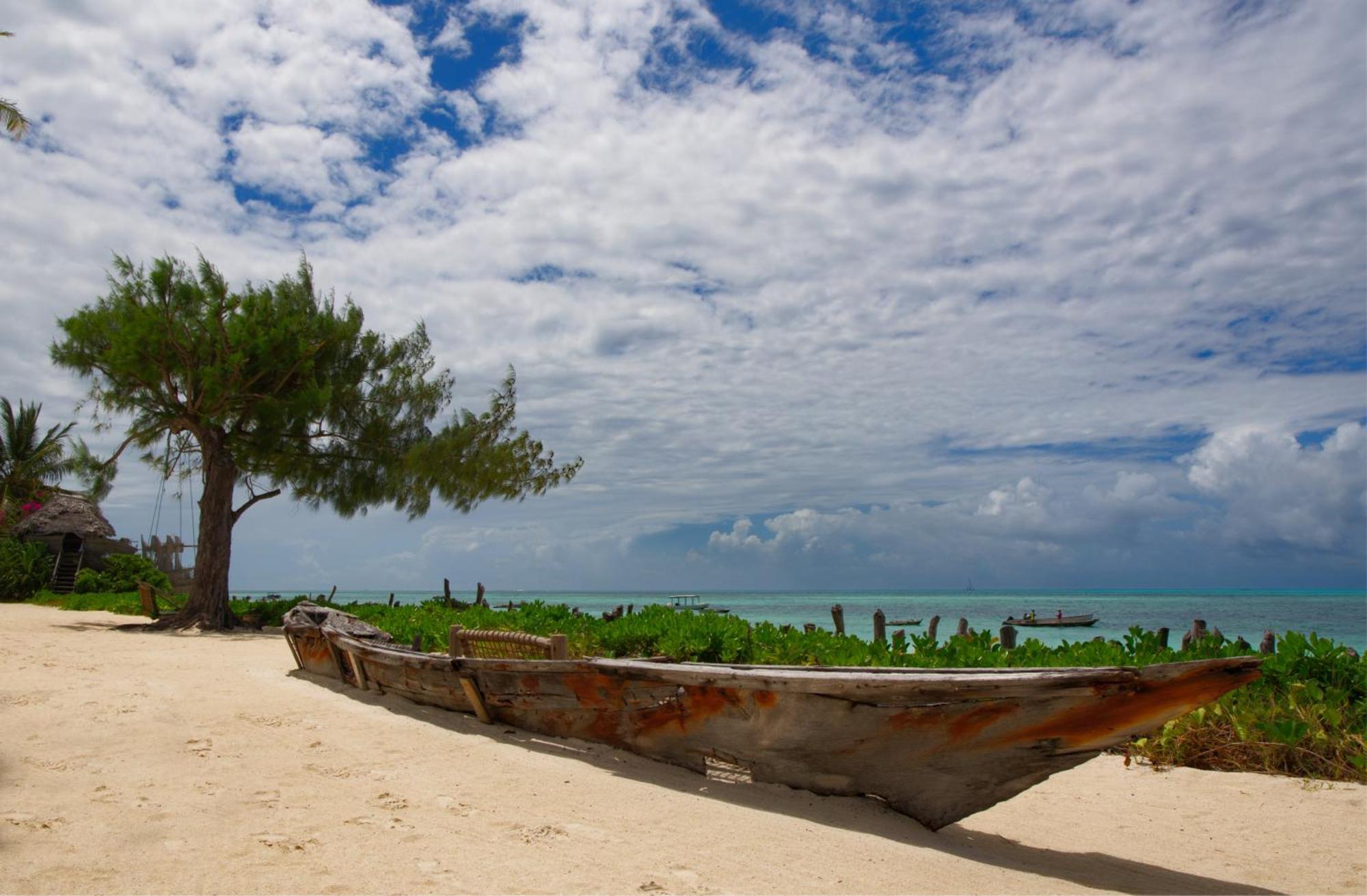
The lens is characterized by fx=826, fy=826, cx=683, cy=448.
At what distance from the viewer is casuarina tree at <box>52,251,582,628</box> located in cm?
1576

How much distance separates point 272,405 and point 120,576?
462 inches

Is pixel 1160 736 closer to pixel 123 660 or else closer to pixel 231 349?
pixel 123 660

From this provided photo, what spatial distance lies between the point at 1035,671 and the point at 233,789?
4.31 meters

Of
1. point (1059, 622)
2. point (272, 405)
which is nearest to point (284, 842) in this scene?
point (272, 405)

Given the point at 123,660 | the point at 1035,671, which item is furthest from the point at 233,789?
the point at 123,660

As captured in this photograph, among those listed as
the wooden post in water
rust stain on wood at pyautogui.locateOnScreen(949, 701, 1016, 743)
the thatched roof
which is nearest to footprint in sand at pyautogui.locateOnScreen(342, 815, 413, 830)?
rust stain on wood at pyautogui.locateOnScreen(949, 701, 1016, 743)

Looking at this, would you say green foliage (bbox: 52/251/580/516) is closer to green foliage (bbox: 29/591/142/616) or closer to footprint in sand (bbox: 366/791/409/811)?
green foliage (bbox: 29/591/142/616)

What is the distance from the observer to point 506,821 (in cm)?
419

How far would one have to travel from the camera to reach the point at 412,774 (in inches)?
199

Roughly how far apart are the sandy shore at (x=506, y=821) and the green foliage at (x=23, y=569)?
20791mm

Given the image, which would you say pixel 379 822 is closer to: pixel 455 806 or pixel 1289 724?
pixel 455 806

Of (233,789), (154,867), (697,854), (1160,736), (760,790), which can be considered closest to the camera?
(154,867)

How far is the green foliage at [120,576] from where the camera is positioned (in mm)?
22812

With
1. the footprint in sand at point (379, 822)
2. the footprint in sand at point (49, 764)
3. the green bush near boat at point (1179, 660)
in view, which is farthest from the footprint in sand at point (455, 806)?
the green bush near boat at point (1179, 660)
